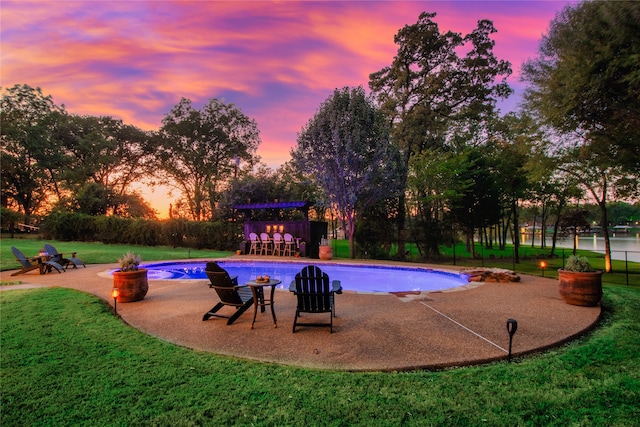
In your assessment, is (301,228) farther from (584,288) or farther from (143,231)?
(584,288)

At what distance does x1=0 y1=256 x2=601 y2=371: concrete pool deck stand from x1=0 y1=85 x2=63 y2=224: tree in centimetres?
2773

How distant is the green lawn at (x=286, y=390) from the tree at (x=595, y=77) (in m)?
4.87

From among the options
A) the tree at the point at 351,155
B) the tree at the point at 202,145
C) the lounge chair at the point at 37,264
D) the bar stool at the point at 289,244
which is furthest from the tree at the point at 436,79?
the tree at the point at 202,145

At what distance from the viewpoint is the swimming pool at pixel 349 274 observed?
30.0 ft

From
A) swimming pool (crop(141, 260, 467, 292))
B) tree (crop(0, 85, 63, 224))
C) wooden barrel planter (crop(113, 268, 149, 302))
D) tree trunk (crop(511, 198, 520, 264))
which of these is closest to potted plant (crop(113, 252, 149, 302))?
wooden barrel planter (crop(113, 268, 149, 302))

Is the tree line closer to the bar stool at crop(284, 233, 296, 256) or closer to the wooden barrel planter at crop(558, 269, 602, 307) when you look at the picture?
the bar stool at crop(284, 233, 296, 256)

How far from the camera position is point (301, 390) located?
254cm

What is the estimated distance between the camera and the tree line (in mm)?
6711

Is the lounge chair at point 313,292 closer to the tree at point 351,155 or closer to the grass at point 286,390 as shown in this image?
the grass at point 286,390

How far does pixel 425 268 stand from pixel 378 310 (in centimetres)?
584

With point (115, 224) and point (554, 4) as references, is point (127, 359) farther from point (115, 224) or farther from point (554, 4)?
point (115, 224)

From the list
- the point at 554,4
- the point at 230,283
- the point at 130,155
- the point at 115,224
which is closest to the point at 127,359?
the point at 230,283

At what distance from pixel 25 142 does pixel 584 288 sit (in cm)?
3514

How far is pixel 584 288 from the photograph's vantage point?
5.25 m
